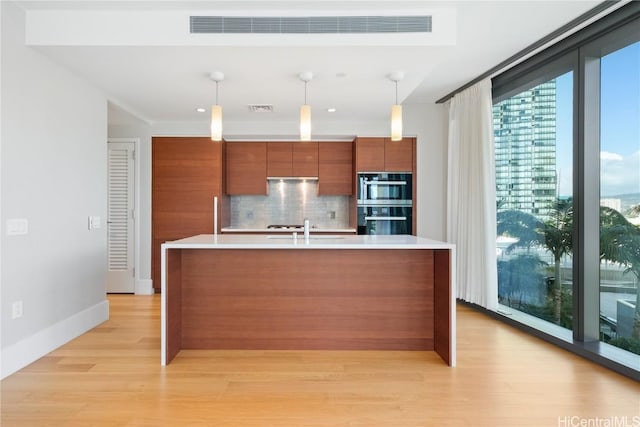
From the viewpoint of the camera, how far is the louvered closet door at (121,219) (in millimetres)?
5527

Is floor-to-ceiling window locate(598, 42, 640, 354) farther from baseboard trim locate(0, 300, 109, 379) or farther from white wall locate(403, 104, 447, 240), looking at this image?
baseboard trim locate(0, 300, 109, 379)

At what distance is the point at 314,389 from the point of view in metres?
2.51

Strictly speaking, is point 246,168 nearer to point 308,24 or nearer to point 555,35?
point 308,24

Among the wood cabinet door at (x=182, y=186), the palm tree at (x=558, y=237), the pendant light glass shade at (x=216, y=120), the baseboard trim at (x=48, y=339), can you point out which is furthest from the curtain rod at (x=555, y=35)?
the baseboard trim at (x=48, y=339)

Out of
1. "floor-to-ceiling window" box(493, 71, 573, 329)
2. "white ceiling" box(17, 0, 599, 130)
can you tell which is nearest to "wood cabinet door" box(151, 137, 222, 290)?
"white ceiling" box(17, 0, 599, 130)

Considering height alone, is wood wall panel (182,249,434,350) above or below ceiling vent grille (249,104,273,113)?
below

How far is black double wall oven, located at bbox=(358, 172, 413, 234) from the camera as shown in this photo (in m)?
5.41

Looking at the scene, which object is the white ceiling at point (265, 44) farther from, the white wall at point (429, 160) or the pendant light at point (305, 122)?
the white wall at point (429, 160)

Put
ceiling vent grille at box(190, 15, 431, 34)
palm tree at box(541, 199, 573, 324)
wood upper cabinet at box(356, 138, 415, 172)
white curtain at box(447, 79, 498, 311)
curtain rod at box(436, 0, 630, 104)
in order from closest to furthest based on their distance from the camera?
curtain rod at box(436, 0, 630, 104) < ceiling vent grille at box(190, 15, 431, 34) < palm tree at box(541, 199, 573, 324) < white curtain at box(447, 79, 498, 311) < wood upper cabinet at box(356, 138, 415, 172)

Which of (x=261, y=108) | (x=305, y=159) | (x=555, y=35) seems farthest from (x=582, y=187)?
(x=305, y=159)

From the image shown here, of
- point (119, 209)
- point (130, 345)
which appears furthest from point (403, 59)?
point (119, 209)

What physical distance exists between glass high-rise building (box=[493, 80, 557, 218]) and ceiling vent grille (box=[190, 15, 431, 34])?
5.47ft

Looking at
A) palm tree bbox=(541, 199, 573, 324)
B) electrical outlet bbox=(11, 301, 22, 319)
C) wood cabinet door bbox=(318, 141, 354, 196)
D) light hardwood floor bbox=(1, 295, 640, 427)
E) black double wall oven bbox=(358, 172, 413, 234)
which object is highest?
wood cabinet door bbox=(318, 141, 354, 196)

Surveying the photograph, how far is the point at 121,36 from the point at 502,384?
3.76 metres
